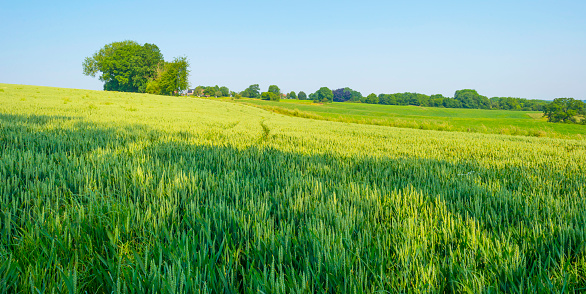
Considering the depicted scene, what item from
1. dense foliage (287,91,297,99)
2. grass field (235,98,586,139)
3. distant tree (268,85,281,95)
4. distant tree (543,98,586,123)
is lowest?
grass field (235,98,586,139)

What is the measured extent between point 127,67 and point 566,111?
106m

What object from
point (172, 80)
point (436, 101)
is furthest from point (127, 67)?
point (436, 101)

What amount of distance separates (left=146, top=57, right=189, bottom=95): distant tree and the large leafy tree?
293 inches

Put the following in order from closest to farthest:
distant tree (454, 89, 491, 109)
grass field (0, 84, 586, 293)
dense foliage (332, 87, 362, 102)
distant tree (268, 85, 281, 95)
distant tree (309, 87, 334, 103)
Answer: grass field (0, 84, 586, 293) → distant tree (454, 89, 491, 109) → distant tree (309, 87, 334, 103) → distant tree (268, 85, 281, 95) → dense foliage (332, 87, 362, 102)

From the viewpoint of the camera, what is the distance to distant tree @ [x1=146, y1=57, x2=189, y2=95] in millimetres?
62312

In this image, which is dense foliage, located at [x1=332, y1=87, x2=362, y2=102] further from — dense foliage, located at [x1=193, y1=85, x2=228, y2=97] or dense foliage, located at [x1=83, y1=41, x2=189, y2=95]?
dense foliage, located at [x1=83, y1=41, x2=189, y2=95]

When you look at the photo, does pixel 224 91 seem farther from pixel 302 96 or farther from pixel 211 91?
pixel 302 96

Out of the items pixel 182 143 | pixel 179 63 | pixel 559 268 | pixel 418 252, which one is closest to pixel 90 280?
pixel 418 252

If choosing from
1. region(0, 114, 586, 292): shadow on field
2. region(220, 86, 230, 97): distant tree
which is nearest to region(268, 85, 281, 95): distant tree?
region(220, 86, 230, 97): distant tree

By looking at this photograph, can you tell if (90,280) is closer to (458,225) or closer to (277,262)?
(277,262)

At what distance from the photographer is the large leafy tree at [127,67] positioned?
67750 millimetres

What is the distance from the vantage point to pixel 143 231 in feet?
4.29

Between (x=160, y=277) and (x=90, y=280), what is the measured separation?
0.30 m

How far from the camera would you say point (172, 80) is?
6200 centimetres
